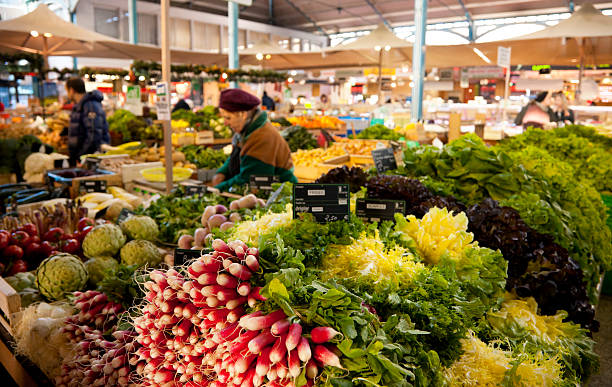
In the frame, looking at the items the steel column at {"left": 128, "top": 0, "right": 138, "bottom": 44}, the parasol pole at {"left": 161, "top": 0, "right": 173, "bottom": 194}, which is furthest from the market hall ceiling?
the parasol pole at {"left": 161, "top": 0, "right": 173, "bottom": 194}

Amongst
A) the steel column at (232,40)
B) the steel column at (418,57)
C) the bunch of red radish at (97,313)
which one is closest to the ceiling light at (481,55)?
the steel column at (418,57)

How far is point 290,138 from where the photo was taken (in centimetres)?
775

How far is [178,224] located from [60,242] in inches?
28.9

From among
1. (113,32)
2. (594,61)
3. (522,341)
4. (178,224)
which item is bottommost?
(522,341)

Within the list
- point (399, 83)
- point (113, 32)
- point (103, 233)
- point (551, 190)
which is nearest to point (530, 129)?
point (551, 190)

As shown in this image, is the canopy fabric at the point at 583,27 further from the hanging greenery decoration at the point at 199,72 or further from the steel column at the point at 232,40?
the steel column at the point at 232,40

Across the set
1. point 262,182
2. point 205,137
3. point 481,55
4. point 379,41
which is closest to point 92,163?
point 262,182

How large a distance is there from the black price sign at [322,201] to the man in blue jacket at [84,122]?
5519 millimetres

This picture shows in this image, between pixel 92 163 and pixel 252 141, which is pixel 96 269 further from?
pixel 92 163

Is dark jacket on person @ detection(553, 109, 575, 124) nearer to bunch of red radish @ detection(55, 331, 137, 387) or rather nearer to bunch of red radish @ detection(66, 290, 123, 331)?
bunch of red radish @ detection(66, 290, 123, 331)

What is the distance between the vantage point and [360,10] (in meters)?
24.7

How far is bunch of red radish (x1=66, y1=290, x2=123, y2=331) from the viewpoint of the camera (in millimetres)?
1942

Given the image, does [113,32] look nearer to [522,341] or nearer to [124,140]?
[124,140]

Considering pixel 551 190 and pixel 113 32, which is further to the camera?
pixel 113 32
